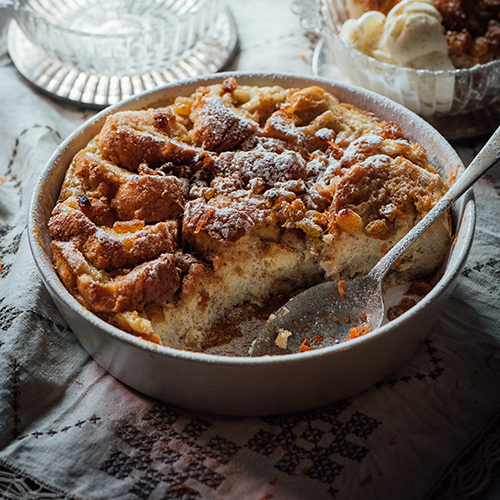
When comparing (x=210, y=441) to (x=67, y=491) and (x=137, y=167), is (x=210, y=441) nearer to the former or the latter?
(x=67, y=491)

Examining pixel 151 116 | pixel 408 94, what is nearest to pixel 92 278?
pixel 151 116

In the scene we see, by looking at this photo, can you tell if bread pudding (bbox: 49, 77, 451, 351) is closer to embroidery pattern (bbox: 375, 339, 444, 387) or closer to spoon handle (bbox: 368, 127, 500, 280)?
spoon handle (bbox: 368, 127, 500, 280)

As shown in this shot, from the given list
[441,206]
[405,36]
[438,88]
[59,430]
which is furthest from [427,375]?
[405,36]

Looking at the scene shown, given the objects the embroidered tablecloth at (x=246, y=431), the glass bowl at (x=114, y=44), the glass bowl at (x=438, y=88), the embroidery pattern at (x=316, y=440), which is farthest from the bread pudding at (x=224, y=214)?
the glass bowl at (x=114, y=44)

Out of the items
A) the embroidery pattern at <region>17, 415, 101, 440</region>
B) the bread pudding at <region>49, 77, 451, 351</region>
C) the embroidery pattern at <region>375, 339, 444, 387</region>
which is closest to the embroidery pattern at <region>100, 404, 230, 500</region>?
the embroidery pattern at <region>17, 415, 101, 440</region>

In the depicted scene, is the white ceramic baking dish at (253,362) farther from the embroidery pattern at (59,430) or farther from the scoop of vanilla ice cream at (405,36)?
the scoop of vanilla ice cream at (405,36)

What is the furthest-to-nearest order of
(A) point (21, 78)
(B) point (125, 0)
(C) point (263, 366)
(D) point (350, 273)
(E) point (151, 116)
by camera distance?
(B) point (125, 0), (A) point (21, 78), (E) point (151, 116), (D) point (350, 273), (C) point (263, 366)

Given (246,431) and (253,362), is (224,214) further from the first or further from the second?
(246,431)
